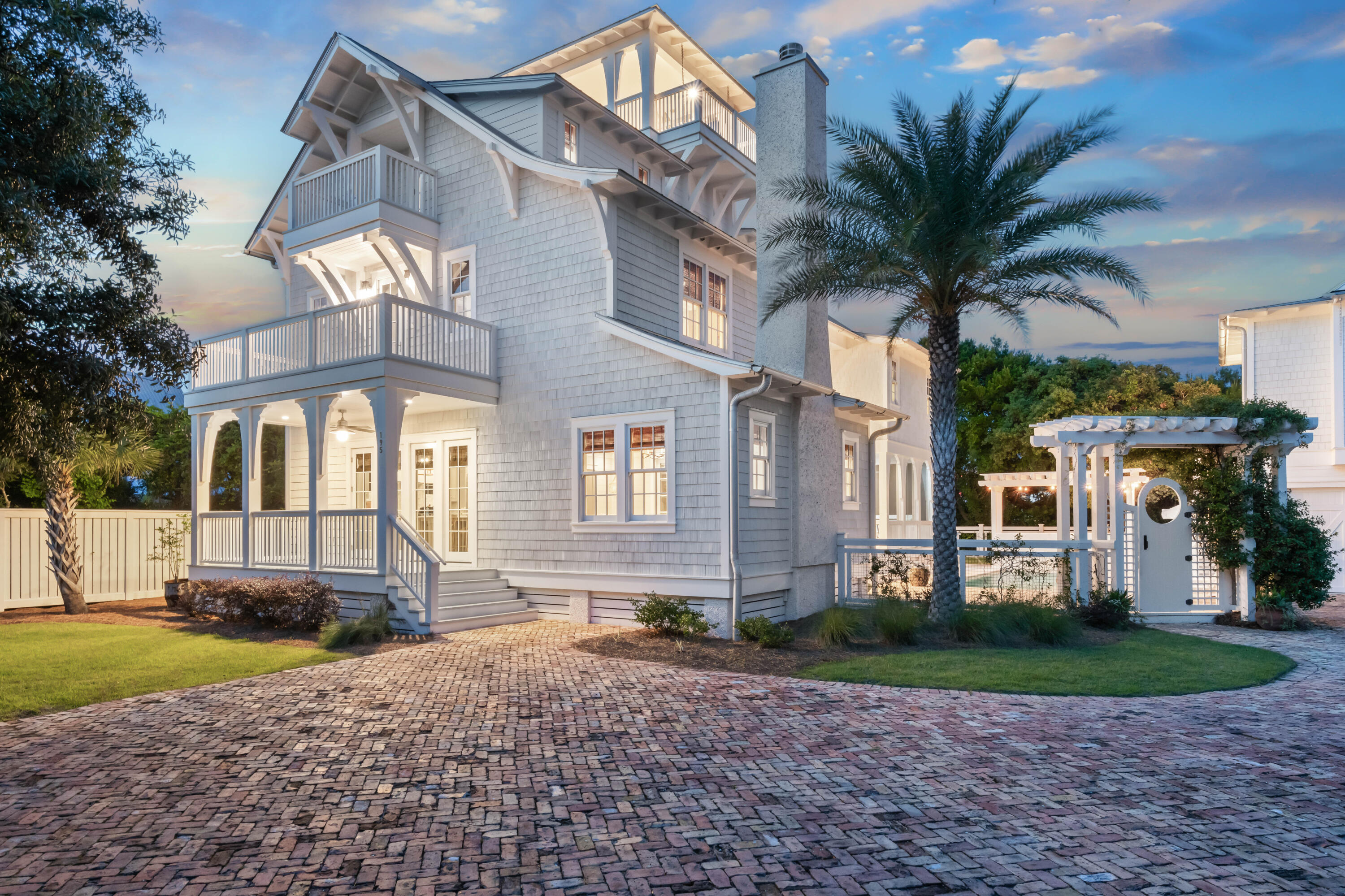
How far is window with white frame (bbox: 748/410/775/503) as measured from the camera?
12500 millimetres

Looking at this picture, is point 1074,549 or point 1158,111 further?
point 1158,111

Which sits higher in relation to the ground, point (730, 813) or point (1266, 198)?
point (1266, 198)

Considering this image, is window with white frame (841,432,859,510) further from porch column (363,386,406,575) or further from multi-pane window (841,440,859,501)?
porch column (363,386,406,575)

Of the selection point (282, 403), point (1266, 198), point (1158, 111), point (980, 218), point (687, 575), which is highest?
point (1158, 111)

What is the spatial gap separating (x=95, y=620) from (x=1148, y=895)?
16.4 metres

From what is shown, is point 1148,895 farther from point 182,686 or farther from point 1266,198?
point 1266,198

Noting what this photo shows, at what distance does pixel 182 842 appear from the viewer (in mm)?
4238

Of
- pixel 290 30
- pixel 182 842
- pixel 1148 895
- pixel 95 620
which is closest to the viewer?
pixel 1148 895

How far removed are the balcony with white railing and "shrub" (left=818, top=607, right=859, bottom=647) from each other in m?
10.7

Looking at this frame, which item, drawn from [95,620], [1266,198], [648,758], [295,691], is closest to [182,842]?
[648,758]

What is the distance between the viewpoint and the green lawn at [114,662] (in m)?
8.01

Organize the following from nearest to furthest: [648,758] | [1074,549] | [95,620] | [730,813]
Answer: [730,813]
[648,758]
[1074,549]
[95,620]

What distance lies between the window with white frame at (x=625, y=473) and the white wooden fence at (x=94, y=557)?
1009 cm

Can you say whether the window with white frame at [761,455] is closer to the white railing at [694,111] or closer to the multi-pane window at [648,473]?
the multi-pane window at [648,473]
